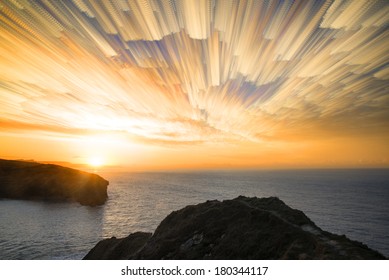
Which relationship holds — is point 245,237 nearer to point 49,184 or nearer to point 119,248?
point 119,248

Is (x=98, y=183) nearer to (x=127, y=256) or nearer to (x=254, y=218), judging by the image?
(x=127, y=256)

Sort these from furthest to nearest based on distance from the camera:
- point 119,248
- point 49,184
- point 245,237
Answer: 1. point 49,184
2. point 119,248
3. point 245,237

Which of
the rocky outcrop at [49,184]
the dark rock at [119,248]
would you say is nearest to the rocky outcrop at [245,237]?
the dark rock at [119,248]

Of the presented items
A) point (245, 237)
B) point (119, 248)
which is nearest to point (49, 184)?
point (119, 248)

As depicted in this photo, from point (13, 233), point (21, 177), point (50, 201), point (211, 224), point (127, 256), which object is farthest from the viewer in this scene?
point (21, 177)

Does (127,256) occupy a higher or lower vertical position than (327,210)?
higher

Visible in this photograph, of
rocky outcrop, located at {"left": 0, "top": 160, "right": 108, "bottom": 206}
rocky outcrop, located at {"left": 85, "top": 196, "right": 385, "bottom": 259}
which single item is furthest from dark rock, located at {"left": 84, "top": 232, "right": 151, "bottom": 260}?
rocky outcrop, located at {"left": 0, "top": 160, "right": 108, "bottom": 206}

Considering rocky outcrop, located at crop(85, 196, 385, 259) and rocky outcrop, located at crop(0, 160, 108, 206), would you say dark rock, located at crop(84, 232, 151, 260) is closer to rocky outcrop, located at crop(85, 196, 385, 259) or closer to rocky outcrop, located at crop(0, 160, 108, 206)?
rocky outcrop, located at crop(85, 196, 385, 259)
